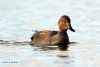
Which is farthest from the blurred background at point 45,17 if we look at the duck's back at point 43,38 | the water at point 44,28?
the duck's back at point 43,38

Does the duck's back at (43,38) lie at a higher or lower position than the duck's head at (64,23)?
lower

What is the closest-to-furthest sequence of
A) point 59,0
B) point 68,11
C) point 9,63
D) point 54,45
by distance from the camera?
1. point 9,63
2. point 54,45
3. point 68,11
4. point 59,0

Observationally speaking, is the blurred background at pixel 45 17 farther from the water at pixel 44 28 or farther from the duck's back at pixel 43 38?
the duck's back at pixel 43 38

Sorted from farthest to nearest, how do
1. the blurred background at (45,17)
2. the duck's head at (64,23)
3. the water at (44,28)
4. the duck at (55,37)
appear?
the blurred background at (45,17)
the duck's head at (64,23)
the duck at (55,37)
the water at (44,28)

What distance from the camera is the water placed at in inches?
786

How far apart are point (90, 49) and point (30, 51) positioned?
2.21 meters

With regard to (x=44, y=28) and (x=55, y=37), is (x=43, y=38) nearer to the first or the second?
(x=55, y=37)

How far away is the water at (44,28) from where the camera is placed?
1996 centimetres

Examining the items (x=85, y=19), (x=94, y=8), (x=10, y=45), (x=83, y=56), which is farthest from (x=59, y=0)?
(x=83, y=56)

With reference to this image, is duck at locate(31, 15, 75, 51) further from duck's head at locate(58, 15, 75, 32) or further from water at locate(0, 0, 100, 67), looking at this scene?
water at locate(0, 0, 100, 67)

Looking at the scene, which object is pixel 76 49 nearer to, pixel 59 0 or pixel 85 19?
pixel 85 19

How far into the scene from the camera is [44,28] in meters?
27.8

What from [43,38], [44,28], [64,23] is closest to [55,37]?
[43,38]

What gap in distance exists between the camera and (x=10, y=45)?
937 inches
